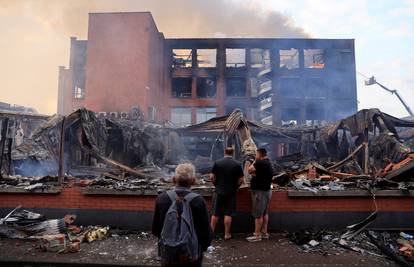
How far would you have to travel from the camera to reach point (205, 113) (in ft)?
114

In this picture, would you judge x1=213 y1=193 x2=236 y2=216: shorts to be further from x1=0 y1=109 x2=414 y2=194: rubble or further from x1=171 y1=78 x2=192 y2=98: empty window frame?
x1=171 y1=78 x2=192 y2=98: empty window frame

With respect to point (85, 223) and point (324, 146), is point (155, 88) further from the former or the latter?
point (85, 223)

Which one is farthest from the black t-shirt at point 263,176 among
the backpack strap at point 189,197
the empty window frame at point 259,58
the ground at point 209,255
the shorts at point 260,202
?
the empty window frame at point 259,58

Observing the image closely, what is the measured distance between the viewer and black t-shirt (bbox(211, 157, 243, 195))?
6.24 m

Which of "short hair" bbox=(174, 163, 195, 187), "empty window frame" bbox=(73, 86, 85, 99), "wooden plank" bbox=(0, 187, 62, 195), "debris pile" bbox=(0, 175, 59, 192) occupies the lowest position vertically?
"wooden plank" bbox=(0, 187, 62, 195)

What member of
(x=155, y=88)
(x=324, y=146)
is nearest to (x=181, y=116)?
(x=155, y=88)

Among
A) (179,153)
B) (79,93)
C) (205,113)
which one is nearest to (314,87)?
(205,113)

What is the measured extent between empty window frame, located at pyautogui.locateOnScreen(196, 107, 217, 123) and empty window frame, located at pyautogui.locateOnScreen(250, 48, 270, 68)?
6659 mm

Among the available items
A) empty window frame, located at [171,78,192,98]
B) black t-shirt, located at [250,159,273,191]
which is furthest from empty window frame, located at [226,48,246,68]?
black t-shirt, located at [250,159,273,191]

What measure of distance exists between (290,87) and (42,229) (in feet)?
101

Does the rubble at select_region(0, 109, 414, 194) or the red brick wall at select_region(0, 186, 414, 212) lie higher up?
the rubble at select_region(0, 109, 414, 194)

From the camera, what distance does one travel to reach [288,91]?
111ft

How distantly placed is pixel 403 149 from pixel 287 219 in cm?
576

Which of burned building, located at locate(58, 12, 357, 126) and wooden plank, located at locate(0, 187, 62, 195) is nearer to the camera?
wooden plank, located at locate(0, 187, 62, 195)
